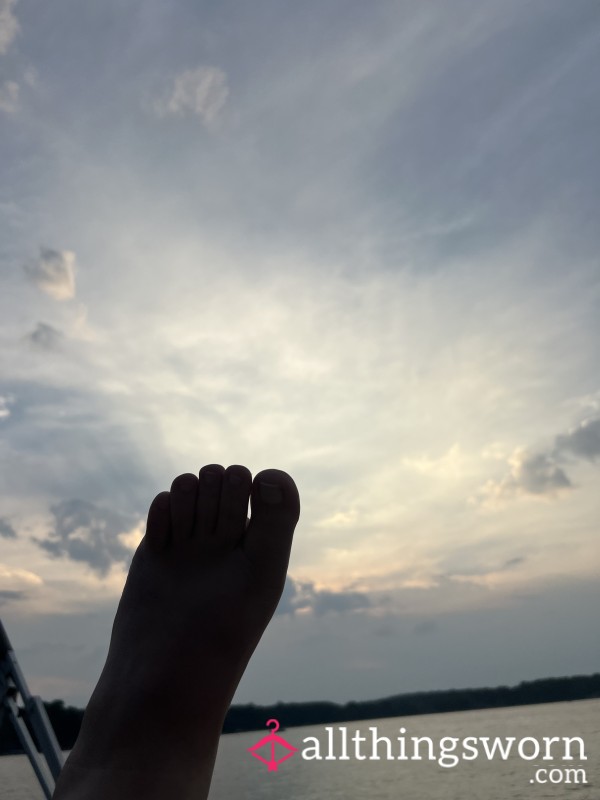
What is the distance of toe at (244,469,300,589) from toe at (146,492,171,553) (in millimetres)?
306

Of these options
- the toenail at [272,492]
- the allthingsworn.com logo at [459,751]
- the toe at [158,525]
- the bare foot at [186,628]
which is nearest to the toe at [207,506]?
the bare foot at [186,628]

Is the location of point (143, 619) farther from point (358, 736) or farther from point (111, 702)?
point (358, 736)

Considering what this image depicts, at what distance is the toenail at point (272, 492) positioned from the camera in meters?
2.37

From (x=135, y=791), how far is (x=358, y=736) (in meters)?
103

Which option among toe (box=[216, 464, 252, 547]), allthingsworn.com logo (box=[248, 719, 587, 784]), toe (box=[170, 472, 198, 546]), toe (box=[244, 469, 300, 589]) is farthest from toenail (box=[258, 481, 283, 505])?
allthingsworn.com logo (box=[248, 719, 587, 784])

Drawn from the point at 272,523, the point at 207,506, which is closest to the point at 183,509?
the point at 207,506

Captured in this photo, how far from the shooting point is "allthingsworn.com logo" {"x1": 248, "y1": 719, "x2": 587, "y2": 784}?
40.2 metres

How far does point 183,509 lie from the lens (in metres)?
2.54

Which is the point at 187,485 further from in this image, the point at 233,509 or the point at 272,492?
the point at 272,492

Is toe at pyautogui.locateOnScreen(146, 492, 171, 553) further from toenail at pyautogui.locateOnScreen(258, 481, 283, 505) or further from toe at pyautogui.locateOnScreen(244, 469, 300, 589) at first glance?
toenail at pyautogui.locateOnScreen(258, 481, 283, 505)

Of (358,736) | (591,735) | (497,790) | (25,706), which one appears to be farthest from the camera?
(358,736)

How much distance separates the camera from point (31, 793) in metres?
2.12

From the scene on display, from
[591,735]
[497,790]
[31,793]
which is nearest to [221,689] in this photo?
[31,793]

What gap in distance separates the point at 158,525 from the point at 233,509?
0.91 feet
